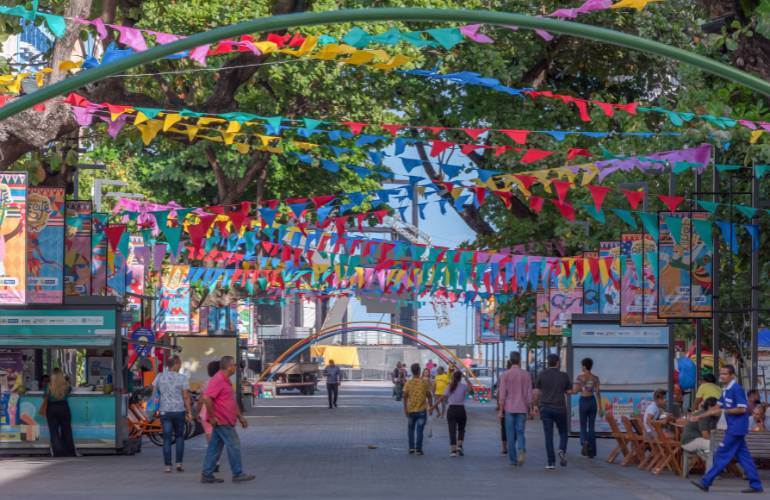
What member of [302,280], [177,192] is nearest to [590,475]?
[177,192]

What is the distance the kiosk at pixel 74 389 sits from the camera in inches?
993

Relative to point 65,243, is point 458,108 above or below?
above

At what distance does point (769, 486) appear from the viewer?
2030 centimetres

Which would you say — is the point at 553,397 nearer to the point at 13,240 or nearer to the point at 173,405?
the point at 173,405

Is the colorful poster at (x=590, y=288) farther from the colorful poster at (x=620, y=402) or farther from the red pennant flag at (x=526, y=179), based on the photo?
the red pennant flag at (x=526, y=179)

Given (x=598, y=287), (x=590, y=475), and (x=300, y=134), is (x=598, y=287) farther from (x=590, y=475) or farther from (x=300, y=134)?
(x=590, y=475)

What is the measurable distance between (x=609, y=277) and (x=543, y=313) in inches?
291

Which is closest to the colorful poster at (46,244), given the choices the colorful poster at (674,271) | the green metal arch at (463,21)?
the colorful poster at (674,271)

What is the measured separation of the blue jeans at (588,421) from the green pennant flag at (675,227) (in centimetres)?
334

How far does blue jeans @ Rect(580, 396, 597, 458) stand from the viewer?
25.6 metres

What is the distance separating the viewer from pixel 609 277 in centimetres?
3281

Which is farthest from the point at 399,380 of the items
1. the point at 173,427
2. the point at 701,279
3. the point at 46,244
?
the point at 173,427

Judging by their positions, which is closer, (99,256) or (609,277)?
(99,256)

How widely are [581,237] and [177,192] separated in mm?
13842
